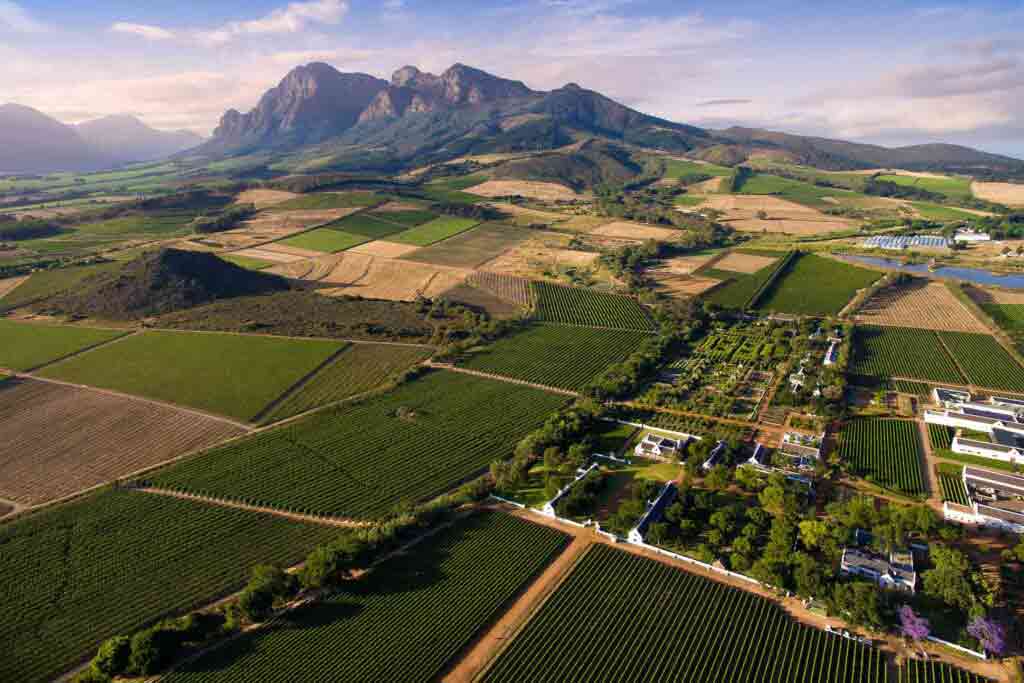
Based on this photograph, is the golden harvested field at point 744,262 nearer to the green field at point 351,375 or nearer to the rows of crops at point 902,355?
the rows of crops at point 902,355

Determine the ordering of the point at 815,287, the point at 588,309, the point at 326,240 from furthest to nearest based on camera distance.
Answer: the point at 326,240 → the point at 815,287 → the point at 588,309

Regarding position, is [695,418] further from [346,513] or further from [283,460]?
[283,460]

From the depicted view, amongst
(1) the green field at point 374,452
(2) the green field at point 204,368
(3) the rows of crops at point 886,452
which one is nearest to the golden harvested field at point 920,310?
(3) the rows of crops at point 886,452

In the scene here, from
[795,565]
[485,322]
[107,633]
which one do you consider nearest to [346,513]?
[107,633]

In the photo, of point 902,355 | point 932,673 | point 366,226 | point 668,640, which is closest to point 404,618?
point 668,640

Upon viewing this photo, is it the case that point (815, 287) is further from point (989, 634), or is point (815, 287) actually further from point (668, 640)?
point (668, 640)

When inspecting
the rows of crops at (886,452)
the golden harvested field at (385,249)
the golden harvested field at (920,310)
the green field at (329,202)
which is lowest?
the rows of crops at (886,452)

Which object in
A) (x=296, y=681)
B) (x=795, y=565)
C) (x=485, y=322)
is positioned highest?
(x=485, y=322)
